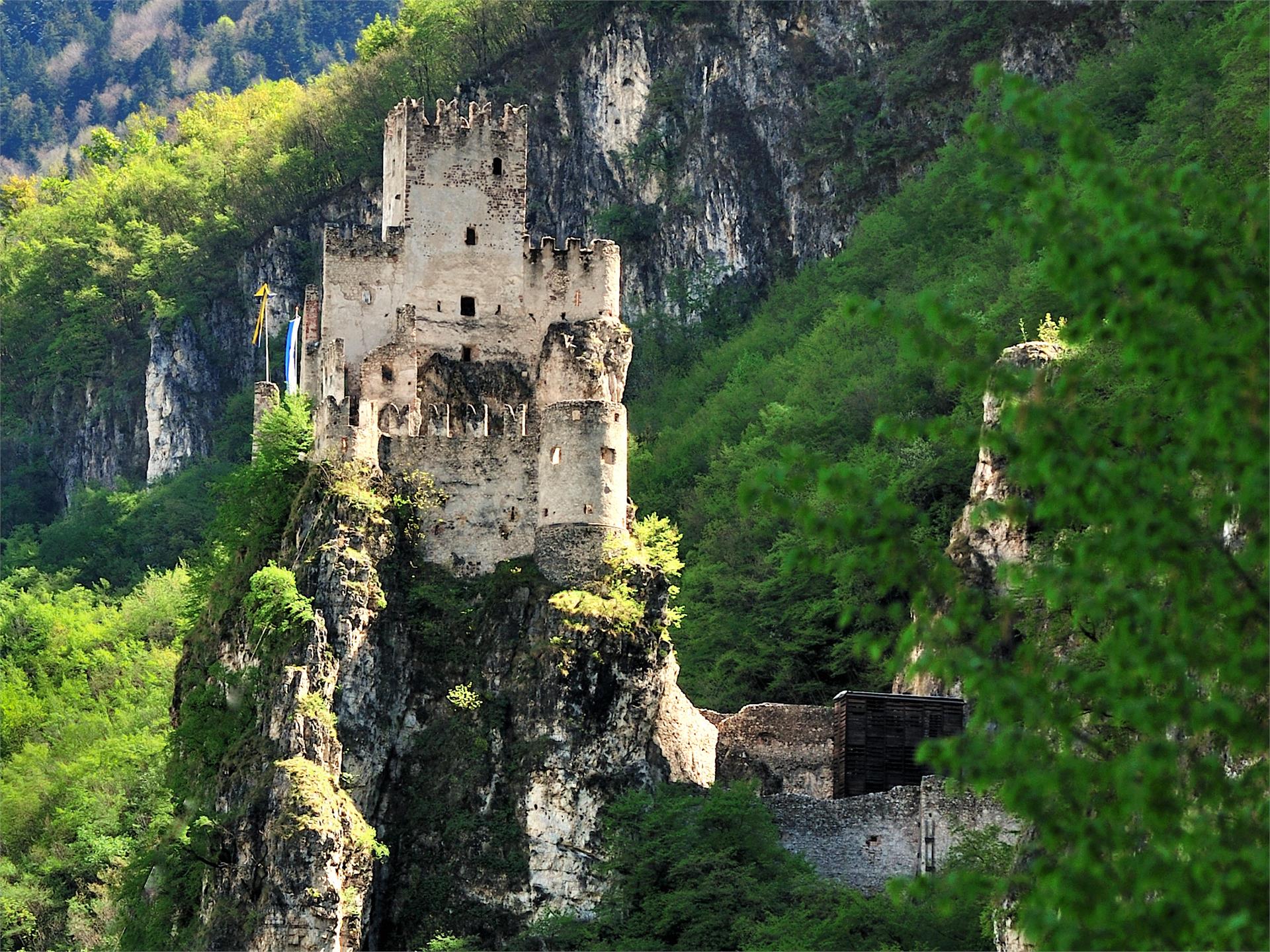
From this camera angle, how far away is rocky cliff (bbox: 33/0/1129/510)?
3969 inches

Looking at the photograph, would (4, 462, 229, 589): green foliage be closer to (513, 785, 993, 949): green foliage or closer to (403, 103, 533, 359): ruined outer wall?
(403, 103, 533, 359): ruined outer wall

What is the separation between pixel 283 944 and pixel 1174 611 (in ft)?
113

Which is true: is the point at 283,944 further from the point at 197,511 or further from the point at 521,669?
the point at 197,511

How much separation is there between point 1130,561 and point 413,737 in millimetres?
37292

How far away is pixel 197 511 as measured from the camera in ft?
335

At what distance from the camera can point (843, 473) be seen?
21.8 m

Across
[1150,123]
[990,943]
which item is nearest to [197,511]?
[1150,123]

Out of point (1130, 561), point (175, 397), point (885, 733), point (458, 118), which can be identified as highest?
point (175, 397)

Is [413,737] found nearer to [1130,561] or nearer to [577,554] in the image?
[577,554]

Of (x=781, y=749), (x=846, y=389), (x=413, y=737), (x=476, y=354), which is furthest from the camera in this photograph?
(x=846, y=389)

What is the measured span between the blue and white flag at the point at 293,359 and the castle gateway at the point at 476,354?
3.92 feet

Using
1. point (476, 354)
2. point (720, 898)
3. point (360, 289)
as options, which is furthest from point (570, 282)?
point (720, 898)

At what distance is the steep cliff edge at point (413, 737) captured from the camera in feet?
178

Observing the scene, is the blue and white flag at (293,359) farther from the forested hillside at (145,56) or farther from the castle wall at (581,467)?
the forested hillside at (145,56)
